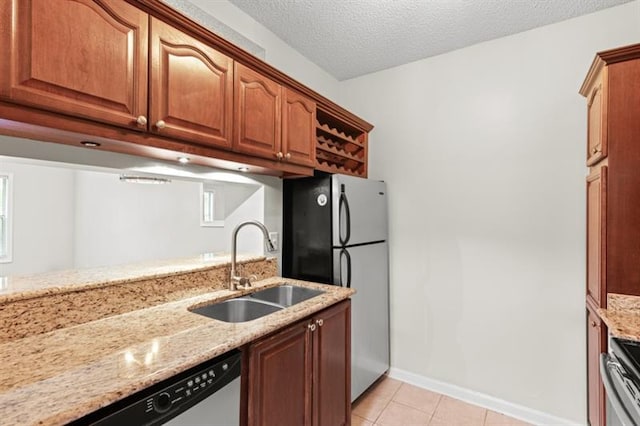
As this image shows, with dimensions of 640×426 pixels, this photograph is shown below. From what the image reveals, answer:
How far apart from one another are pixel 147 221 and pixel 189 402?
59.3 inches

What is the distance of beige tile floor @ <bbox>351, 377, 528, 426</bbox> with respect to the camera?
2.20 m

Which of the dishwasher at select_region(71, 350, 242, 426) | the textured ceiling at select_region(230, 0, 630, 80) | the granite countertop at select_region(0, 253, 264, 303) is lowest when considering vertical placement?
the dishwasher at select_region(71, 350, 242, 426)

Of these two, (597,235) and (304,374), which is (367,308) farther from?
(597,235)

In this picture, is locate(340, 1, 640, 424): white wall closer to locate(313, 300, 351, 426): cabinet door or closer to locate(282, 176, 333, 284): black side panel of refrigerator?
locate(282, 176, 333, 284): black side panel of refrigerator

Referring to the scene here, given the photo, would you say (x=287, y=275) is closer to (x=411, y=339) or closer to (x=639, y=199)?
(x=411, y=339)

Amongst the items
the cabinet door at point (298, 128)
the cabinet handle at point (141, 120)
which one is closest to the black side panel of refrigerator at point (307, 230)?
the cabinet door at point (298, 128)

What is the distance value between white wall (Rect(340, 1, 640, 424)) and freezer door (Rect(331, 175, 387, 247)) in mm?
238

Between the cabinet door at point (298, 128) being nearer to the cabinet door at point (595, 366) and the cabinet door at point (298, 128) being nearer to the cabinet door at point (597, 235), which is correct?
the cabinet door at point (597, 235)

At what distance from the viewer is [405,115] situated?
2.79 meters

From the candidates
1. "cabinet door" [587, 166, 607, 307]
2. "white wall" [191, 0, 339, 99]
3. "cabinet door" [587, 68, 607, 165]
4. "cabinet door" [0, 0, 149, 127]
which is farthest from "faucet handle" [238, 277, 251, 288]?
"cabinet door" [587, 68, 607, 165]

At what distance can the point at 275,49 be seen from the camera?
95.5 inches

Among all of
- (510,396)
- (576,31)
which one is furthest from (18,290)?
(576,31)

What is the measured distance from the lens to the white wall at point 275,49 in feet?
6.59

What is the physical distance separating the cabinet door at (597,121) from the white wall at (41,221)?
316 centimetres
